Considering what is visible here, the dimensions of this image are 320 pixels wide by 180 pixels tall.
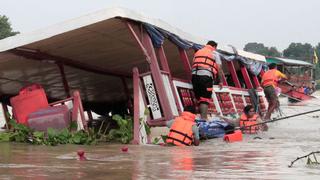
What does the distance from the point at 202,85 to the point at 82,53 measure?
8.12 ft

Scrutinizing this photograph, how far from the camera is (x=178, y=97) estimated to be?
9586mm

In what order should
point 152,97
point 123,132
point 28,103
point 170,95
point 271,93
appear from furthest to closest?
point 271,93, point 28,103, point 170,95, point 152,97, point 123,132

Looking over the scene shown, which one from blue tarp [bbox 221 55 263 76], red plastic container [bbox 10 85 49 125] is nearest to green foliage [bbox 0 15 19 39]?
blue tarp [bbox 221 55 263 76]

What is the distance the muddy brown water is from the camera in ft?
15.4

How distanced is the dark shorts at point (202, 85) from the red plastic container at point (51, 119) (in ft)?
8.18

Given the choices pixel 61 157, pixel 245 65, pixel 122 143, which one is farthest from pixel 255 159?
pixel 245 65

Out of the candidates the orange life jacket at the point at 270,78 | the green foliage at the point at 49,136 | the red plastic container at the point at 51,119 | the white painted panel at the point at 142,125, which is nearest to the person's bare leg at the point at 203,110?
the white painted panel at the point at 142,125

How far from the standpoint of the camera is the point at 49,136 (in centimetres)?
804

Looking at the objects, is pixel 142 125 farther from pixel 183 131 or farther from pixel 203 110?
pixel 203 110

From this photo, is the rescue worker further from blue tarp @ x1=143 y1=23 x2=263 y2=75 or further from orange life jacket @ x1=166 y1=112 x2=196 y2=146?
blue tarp @ x1=143 y1=23 x2=263 y2=75

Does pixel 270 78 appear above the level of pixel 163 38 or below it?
below

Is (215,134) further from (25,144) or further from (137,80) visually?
(25,144)

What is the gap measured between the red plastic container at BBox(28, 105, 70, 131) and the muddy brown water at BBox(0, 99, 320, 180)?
0.76 metres

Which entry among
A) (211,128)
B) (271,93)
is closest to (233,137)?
(211,128)
